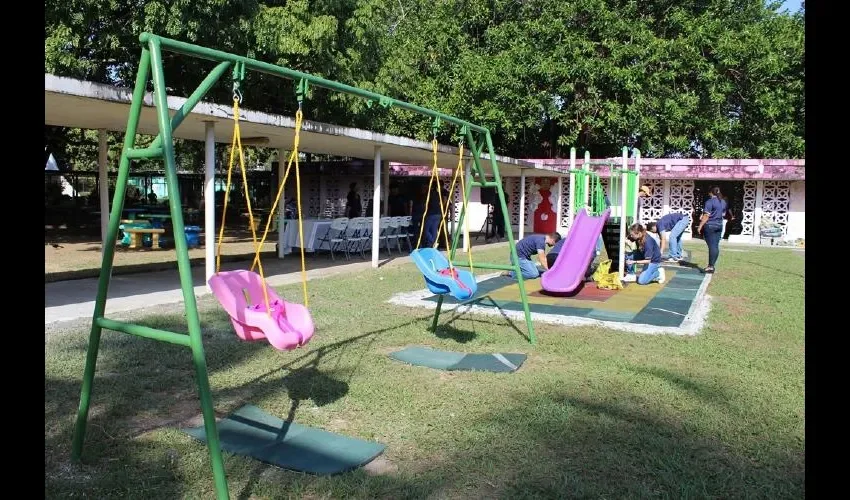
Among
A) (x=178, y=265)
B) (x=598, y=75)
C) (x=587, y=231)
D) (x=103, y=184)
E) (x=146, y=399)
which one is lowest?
(x=146, y=399)

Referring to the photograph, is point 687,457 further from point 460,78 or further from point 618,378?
point 460,78

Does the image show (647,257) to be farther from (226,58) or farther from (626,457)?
(226,58)

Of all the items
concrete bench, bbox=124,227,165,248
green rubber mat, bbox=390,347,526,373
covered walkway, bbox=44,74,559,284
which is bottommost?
green rubber mat, bbox=390,347,526,373

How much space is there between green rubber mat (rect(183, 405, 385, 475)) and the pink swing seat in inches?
25.6

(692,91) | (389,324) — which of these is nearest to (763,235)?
(692,91)

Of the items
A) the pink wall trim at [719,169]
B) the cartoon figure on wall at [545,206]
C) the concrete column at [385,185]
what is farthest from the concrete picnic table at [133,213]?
the cartoon figure on wall at [545,206]

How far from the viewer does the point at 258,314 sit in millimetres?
3674

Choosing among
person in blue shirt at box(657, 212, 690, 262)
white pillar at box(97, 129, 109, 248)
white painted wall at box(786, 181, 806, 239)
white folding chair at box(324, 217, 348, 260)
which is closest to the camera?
white pillar at box(97, 129, 109, 248)

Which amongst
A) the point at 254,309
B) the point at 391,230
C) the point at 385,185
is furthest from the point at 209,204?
the point at 385,185

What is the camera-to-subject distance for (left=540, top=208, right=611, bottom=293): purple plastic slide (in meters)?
9.75

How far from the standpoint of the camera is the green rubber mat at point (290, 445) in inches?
143

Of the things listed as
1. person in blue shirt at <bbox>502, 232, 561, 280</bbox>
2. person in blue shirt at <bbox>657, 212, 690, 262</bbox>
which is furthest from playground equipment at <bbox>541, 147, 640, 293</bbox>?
person in blue shirt at <bbox>657, 212, 690, 262</bbox>

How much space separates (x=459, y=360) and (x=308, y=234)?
8832mm

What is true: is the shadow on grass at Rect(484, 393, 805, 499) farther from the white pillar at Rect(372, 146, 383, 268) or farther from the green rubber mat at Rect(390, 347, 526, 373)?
the white pillar at Rect(372, 146, 383, 268)
